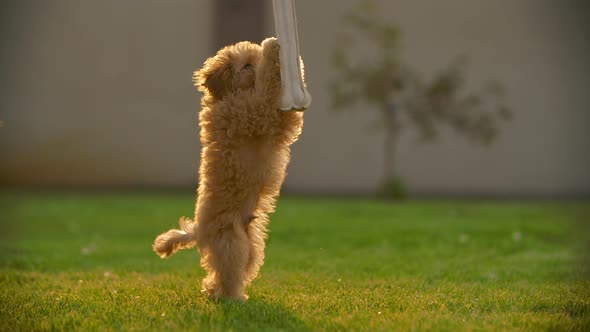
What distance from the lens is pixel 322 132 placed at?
12.9 meters

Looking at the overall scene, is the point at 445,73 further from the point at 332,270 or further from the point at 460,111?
the point at 332,270

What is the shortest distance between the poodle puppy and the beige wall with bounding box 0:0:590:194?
29.9 feet

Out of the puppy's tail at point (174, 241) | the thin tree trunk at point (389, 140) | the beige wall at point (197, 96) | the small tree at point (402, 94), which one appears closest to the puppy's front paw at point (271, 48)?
the puppy's tail at point (174, 241)

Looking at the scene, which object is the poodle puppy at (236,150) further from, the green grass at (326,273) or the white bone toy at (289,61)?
the green grass at (326,273)

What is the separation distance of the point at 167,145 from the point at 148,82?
4.43 feet

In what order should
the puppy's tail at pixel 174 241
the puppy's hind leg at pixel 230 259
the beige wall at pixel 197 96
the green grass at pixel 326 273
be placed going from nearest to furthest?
the green grass at pixel 326 273 → the puppy's hind leg at pixel 230 259 → the puppy's tail at pixel 174 241 → the beige wall at pixel 197 96

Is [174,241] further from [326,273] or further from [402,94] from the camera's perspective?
[402,94]

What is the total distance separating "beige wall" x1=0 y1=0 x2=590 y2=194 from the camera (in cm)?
1274

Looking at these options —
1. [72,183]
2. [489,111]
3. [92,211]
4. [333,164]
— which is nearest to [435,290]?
[92,211]

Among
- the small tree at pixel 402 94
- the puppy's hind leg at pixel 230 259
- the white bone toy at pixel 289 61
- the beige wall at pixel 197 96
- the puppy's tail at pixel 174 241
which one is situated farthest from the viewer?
the small tree at pixel 402 94

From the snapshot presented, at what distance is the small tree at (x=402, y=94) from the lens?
43.0 ft

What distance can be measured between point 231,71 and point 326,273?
2.05 m

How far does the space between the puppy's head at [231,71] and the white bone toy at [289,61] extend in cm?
27

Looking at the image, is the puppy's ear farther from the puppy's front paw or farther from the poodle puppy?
the puppy's front paw
